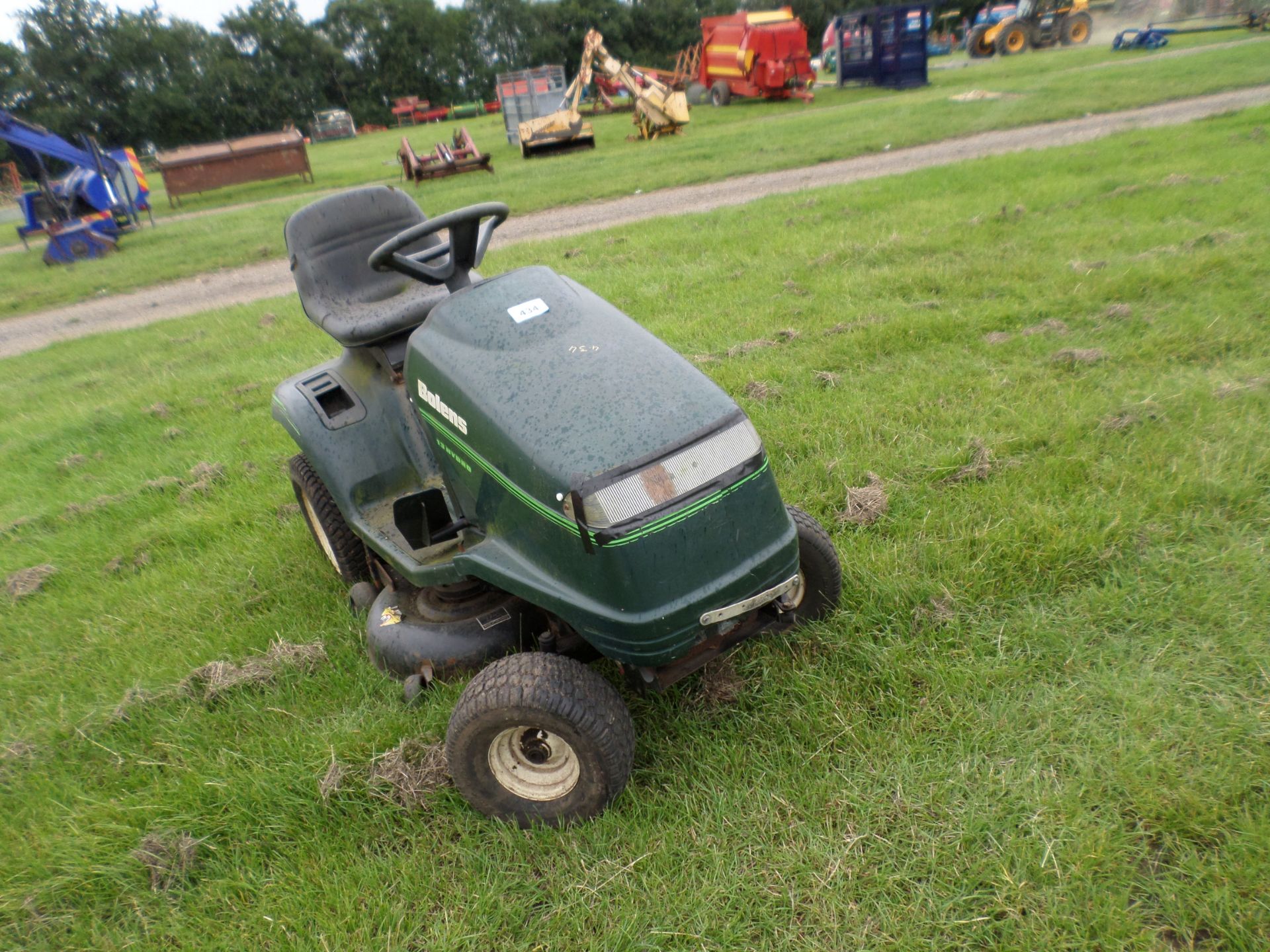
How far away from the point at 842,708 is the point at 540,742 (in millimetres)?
858

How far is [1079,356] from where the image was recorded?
3.90m

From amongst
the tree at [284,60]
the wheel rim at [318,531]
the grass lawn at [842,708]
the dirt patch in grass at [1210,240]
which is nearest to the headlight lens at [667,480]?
the grass lawn at [842,708]

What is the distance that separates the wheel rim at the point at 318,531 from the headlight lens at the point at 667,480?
5.46 ft

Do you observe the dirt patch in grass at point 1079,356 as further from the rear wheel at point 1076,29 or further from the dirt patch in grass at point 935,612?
the rear wheel at point 1076,29

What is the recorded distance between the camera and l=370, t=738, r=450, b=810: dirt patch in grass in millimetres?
2127

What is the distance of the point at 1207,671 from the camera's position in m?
2.15

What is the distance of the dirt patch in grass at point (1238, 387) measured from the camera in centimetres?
338

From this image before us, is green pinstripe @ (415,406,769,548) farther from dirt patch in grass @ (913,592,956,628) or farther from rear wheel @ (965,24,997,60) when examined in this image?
rear wheel @ (965,24,997,60)

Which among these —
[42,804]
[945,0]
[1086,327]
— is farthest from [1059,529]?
[945,0]

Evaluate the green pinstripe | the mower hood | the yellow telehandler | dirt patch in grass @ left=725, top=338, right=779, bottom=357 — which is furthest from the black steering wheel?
the yellow telehandler

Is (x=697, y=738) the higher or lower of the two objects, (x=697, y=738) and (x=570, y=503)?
the lower

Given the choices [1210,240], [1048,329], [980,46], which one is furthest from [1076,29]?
[1048,329]

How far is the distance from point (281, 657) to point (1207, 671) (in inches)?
111

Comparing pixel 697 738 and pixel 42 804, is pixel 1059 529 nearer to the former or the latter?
pixel 697 738
